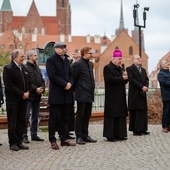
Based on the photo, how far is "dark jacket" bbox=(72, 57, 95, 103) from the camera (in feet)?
30.4

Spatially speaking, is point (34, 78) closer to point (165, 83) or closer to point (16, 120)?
point (16, 120)

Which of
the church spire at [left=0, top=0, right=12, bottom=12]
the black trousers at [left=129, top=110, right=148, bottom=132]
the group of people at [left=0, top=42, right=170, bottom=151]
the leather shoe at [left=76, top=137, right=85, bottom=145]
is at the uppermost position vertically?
the church spire at [left=0, top=0, right=12, bottom=12]

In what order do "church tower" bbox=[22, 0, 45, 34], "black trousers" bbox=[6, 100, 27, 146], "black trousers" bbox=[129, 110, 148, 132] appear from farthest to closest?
"church tower" bbox=[22, 0, 45, 34] → "black trousers" bbox=[129, 110, 148, 132] → "black trousers" bbox=[6, 100, 27, 146]

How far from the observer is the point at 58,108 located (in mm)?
8672

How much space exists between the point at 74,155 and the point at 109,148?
1.05m

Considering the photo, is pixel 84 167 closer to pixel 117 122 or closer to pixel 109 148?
pixel 109 148

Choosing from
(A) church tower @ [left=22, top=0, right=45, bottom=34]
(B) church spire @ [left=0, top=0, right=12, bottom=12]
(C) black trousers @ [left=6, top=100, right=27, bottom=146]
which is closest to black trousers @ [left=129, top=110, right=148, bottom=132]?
(C) black trousers @ [left=6, top=100, right=27, bottom=146]

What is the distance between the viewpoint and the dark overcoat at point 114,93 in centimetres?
969

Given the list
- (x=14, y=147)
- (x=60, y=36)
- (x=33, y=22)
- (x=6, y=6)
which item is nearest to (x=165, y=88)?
(x=14, y=147)

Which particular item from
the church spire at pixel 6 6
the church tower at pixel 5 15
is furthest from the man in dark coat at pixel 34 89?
the church spire at pixel 6 6

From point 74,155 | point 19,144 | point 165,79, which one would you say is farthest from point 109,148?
point 165,79

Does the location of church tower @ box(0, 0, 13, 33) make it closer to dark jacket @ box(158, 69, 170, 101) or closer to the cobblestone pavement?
dark jacket @ box(158, 69, 170, 101)

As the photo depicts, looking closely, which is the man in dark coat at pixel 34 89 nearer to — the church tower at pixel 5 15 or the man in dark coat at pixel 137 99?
the man in dark coat at pixel 137 99

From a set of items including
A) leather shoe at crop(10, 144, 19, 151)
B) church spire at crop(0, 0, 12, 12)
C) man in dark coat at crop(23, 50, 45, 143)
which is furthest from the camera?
church spire at crop(0, 0, 12, 12)
